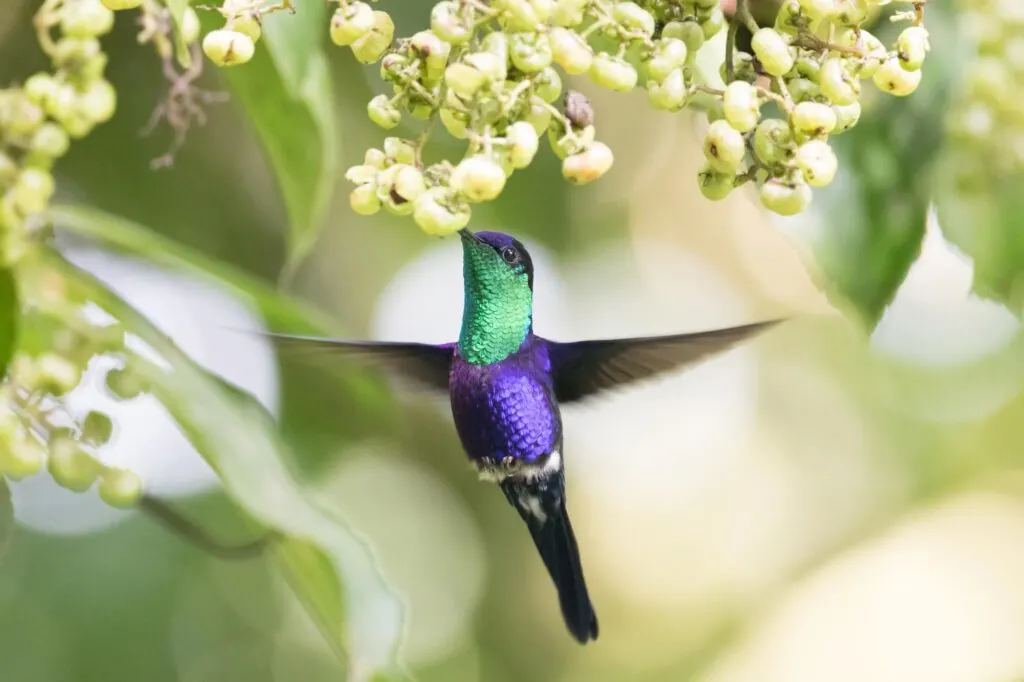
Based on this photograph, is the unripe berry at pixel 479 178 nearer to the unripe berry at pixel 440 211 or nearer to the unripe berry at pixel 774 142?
the unripe berry at pixel 440 211

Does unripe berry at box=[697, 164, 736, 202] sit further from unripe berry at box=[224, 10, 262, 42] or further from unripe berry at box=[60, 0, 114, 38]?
unripe berry at box=[60, 0, 114, 38]

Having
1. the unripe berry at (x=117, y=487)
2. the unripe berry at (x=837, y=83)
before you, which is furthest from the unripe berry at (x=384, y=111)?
the unripe berry at (x=117, y=487)

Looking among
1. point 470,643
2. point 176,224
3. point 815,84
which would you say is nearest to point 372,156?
point 815,84

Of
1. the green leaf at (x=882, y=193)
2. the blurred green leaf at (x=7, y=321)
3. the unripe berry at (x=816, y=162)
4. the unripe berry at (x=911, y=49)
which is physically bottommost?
the blurred green leaf at (x=7, y=321)

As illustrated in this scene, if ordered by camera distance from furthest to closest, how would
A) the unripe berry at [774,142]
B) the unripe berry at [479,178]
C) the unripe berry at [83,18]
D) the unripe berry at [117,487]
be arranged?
the unripe berry at [117,487] → the unripe berry at [83,18] → the unripe berry at [774,142] → the unripe berry at [479,178]

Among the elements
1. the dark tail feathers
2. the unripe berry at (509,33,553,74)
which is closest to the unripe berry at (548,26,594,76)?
the unripe berry at (509,33,553,74)

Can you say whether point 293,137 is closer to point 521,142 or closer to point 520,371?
point 520,371
